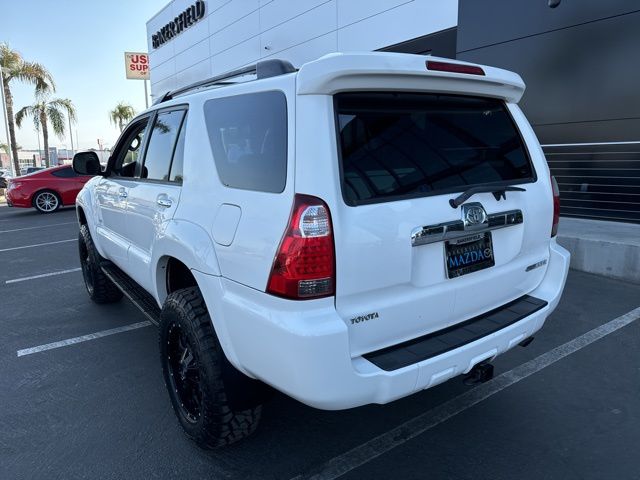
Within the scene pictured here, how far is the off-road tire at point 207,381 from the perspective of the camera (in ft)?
7.32

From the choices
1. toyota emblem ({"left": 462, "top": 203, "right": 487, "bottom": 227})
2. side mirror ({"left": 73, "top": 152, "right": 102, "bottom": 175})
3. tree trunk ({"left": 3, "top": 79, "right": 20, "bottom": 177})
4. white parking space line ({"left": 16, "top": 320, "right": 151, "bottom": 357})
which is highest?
tree trunk ({"left": 3, "top": 79, "right": 20, "bottom": 177})

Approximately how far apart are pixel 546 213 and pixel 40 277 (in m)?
6.47

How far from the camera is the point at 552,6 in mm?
8305

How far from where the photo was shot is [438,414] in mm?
2816

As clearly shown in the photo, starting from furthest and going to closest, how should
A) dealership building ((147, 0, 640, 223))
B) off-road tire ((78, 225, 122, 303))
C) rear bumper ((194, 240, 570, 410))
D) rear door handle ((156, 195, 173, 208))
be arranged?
dealership building ((147, 0, 640, 223)) < off-road tire ((78, 225, 122, 303)) < rear door handle ((156, 195, 173, 208)) < rear bumper ((194, 240, 570, 410))

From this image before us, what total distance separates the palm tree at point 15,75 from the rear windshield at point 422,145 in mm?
30227

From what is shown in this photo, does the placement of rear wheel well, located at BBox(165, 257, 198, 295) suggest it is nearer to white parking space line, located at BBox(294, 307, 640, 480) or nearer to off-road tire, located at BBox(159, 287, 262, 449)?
off-road tire, located at BBox(159, 287, 262, 449)

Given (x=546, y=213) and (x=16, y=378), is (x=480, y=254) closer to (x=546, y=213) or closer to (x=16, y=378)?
(x=546, y=213)

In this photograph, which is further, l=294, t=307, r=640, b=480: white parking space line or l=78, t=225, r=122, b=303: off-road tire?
l=78, t=225, r=122, b=303: off-road tire

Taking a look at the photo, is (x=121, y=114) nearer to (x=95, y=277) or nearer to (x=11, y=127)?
(x=11, y=127)

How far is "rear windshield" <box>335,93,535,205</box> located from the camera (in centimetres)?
200

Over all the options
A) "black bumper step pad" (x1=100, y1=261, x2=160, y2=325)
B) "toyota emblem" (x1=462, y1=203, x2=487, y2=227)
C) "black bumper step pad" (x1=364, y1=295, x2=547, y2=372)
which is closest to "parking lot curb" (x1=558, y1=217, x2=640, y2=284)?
"black bumper step pad" (x1=364, y1=295, x2=547, y2=372)

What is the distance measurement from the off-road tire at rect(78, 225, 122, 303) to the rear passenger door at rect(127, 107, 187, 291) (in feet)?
4.26

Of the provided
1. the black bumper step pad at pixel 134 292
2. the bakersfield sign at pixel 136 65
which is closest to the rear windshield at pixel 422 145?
the black bumper step pad at pixel 134 292
